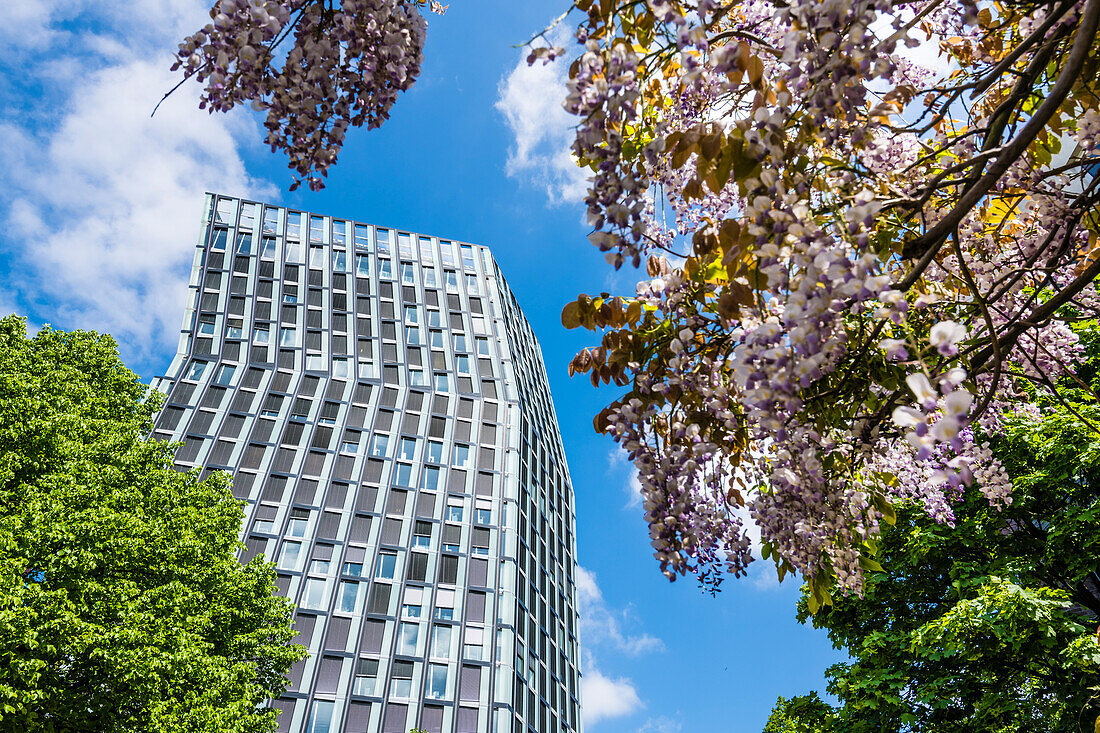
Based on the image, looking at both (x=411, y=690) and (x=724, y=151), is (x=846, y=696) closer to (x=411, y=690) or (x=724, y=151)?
(x=724, y=151)

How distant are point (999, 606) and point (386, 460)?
1348 inches

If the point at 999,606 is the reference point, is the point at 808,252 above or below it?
below

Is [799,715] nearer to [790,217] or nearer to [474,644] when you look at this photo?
[790,217]

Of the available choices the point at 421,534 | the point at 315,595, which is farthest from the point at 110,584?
the point at 421,534

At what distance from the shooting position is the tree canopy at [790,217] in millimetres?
2057

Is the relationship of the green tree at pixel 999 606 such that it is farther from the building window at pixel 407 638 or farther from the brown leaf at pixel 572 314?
the building window at pixel 407 638

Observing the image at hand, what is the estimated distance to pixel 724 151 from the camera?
2182mm

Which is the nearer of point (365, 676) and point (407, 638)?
point (365, 676)

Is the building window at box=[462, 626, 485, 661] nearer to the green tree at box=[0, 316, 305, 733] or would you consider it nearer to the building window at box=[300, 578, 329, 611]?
the building window at box=[300, 578, 329, 611]

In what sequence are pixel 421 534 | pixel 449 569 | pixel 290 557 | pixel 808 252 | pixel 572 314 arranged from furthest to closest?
1. pixel 421 534
2. pixel 449 569
3. pixel 290 557
4. pixel 572 314
5. pixel 808 252

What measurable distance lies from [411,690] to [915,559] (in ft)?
85.4

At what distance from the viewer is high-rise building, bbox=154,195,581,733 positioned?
102 feet

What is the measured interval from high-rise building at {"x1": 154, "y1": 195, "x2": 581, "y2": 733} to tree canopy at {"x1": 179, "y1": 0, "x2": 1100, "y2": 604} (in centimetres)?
3030

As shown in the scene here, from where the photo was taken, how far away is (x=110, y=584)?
31.4 feet
